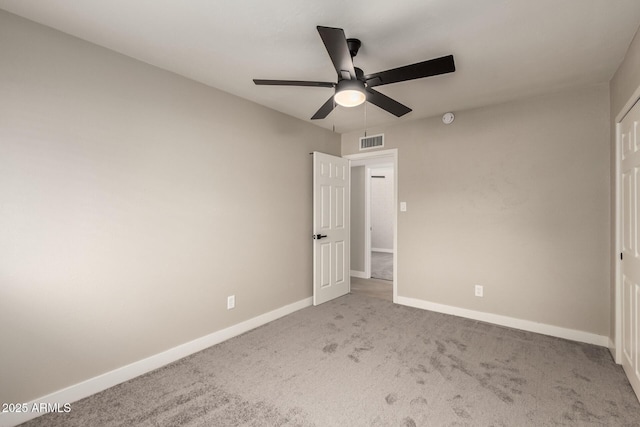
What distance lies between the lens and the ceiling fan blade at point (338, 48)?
1513mm

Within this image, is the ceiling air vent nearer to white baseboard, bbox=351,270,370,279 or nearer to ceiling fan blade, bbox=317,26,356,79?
ceiling fan blade, bbox=317,26,356,79

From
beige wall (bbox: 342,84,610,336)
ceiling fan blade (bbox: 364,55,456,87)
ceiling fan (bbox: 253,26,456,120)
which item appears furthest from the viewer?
beige wall (bbox: 342,84,610,336)

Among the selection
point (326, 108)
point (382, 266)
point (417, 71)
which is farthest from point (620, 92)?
point (382, 266)

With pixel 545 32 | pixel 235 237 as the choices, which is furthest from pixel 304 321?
pixel 545 32

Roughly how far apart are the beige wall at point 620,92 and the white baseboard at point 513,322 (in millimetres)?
189

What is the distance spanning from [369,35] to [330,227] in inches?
104

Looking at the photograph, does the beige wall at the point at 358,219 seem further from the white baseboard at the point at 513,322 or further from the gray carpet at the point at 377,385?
the gray carpet at the point at 377,385

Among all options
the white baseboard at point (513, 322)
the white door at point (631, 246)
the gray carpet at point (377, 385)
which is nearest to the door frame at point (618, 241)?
the white door at point (631, 246)

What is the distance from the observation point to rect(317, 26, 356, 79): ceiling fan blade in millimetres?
1513

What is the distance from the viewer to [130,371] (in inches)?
91.8

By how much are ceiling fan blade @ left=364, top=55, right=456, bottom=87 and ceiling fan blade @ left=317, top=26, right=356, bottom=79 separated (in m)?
0.19

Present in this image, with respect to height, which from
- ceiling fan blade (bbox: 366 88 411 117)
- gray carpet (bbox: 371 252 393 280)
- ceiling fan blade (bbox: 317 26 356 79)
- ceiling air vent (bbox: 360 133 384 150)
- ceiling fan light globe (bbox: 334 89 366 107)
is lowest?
gray carpet (bbox: 371 252 393 280)

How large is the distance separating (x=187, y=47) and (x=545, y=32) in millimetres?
2527

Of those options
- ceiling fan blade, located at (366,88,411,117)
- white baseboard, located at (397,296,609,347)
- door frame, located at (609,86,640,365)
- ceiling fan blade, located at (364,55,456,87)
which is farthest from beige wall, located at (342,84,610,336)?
ceiling fan blade, located at (364,55,456,87)
